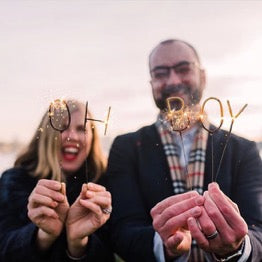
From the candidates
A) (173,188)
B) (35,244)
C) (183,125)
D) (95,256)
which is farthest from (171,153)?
(35,244)

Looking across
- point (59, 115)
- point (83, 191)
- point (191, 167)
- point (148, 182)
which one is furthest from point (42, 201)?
point (191, 167)

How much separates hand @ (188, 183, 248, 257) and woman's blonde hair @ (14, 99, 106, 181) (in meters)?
1.49

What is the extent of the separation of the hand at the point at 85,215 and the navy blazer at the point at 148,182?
280 mm

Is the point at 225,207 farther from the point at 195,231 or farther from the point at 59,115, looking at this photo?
the point at 59,115

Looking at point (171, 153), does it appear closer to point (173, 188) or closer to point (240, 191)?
point (173, 188)

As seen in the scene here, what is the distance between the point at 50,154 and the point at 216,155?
147 cm

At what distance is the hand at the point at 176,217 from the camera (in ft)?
8.00

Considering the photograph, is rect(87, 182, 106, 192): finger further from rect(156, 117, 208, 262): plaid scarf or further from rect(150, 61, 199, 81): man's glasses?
rect(150, 61, 199, 81): man's glasses

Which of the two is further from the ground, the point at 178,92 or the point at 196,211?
the point at 178,92

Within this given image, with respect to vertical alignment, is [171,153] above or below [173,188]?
above

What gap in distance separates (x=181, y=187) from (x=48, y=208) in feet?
3.79

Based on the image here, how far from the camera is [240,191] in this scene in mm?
3189

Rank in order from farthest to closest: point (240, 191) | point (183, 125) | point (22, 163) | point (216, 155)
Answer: point (22, 163) → point (216, 155) → point (240, 191) → point (183, 125)

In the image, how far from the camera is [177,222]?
244 cm
